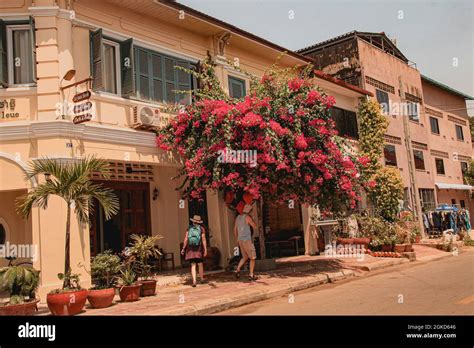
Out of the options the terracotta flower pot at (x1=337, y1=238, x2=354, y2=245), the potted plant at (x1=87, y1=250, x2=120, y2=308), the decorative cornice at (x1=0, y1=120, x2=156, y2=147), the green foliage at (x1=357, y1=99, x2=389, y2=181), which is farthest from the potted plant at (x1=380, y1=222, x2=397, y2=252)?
the decorative cornice at (x1=0, y1=120, x2=156, y2=147)

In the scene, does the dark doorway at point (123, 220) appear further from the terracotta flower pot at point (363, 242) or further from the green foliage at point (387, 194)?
the green foliage at point (387, 194)

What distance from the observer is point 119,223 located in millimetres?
13367

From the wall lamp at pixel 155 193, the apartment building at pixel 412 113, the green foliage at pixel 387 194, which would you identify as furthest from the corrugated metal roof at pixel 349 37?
the wall lamp at pixel 155 193

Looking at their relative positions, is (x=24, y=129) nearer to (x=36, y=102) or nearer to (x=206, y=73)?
(x=36, y=102)

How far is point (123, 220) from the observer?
1345 centimetres

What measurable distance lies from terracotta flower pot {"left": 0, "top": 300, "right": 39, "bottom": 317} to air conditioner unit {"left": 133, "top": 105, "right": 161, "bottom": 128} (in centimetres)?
501

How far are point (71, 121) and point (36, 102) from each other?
3.03 feet

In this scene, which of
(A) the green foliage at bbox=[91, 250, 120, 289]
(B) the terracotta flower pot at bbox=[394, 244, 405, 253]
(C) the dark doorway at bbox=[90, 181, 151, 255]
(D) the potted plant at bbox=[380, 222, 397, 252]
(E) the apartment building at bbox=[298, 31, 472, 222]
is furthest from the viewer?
(E) the apartment building at bbox=[298, 31, 472, 222]

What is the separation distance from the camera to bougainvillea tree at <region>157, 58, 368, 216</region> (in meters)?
11.1

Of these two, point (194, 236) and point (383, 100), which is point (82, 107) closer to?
point (194, 236)

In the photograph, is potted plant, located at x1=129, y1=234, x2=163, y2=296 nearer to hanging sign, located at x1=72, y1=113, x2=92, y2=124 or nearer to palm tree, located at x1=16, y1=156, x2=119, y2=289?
palm tree, located at x1=16, y1=156, x2=119, y2=289

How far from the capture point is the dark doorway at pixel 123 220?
12.9m

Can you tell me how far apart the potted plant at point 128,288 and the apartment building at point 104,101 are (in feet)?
3.48

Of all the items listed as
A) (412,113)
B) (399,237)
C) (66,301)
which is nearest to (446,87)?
(412,113)
